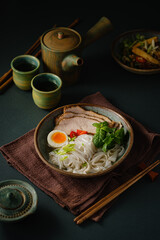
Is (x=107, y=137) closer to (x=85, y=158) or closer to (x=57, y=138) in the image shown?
(x=85, y=158)

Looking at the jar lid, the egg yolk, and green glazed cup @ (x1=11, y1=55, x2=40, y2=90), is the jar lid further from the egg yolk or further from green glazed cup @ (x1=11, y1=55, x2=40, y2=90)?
green glazed cup @ (x1=11, y1=55, x2=40, y2=90)

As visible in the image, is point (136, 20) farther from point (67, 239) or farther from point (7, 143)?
point (67, 239)

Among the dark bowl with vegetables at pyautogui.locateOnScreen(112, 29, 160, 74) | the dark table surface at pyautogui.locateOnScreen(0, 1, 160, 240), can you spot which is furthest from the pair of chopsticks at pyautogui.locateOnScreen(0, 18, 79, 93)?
the dark bowl with vegetables at pyautogui.locateOnScreen(112, 29, 160, 74)

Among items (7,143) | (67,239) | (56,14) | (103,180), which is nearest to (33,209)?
(67,239)

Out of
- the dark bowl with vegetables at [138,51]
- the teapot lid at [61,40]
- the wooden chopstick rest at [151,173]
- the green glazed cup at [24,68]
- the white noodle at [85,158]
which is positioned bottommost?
the wooden chopstick rest at [151,173]

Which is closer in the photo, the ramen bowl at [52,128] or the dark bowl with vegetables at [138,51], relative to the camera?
the ramen bowl at [52,128]

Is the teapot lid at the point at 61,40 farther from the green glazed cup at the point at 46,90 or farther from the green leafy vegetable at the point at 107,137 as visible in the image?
the green leafy vegetable at the point at 107,137

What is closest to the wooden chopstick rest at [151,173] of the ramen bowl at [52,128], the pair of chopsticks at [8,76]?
the ramen bowl at [52,128]

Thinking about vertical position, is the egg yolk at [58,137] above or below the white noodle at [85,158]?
above
